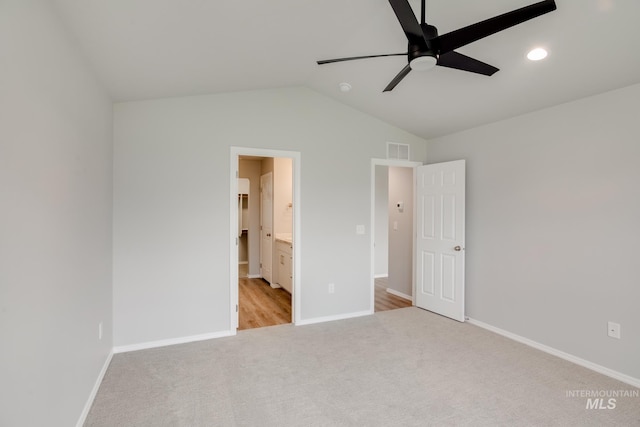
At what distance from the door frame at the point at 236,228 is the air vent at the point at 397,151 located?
1318mm

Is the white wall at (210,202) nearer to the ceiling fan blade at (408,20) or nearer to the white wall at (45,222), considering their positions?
the white wall at (45,222)

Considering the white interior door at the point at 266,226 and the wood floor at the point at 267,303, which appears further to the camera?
the white interior door at the point at 266,226

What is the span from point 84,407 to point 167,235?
1579 millimetres

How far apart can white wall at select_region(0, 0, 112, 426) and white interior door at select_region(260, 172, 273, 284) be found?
Answer: 332 cm

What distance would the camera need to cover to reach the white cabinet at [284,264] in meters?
4.89

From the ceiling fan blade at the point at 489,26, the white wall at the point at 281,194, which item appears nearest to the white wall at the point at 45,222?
the ceiling fan blade at the point at 489,26

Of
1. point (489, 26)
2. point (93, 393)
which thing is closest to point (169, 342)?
point (93, 393)

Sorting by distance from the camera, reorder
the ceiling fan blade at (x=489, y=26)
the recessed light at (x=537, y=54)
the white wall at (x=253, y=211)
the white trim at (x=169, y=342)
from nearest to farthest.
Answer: the ceiling fan blade at (x=489, y=26) → the recessed light at (x=537, y=54) → the white trim at (x=169, y=342) → the white wall at (x=253, y=211)

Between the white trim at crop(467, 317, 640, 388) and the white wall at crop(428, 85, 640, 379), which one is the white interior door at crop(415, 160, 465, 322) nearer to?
the white wall at crop(428, 85, 640, 379)

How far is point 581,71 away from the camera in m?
2.55

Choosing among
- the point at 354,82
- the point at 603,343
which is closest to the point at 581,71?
the point at 354,82

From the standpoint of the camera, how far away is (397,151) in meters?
4.43

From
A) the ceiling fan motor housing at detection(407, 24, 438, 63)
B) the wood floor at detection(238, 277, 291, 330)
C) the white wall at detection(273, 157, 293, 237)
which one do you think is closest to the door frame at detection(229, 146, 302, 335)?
the wood floor at detection(238, 277, 291, 330)

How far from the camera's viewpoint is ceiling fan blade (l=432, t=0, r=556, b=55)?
1481 mm
